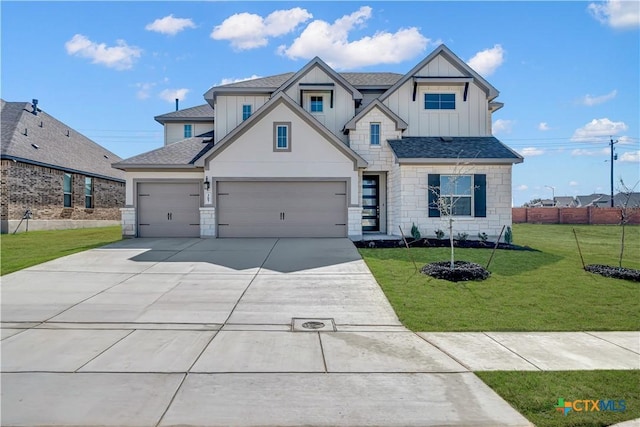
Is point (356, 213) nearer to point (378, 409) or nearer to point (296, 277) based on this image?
point (296, 277)

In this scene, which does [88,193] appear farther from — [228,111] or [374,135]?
[374,135]

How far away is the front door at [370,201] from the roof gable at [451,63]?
3.83 metres

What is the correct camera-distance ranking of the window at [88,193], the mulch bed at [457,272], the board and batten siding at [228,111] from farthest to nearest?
the window at [88,193], the board and batten siding at [228,111], the mulch bed at [457,272]

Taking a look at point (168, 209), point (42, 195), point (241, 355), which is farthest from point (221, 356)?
point (42, 195)

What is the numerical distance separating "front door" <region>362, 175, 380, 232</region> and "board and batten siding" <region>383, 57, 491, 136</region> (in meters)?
2.82

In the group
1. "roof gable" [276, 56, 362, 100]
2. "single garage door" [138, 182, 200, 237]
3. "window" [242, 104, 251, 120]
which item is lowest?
"single garage door" [138, 182, 200, 237]

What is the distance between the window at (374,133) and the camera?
1752 cm

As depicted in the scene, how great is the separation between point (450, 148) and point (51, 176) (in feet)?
72.5

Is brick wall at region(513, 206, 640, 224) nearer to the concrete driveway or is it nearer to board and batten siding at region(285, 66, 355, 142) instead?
board and batten siding at region(285, 66, 355, 142)

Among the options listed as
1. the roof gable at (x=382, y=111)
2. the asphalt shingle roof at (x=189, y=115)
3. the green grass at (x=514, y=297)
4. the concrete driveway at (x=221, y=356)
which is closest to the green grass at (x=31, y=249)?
the concrete driveway at (x=221, y=356)

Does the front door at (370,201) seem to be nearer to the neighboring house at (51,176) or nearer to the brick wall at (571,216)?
the neighboring house at (51,176)

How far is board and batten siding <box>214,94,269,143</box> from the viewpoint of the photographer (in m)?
19.1

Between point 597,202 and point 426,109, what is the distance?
5950cm

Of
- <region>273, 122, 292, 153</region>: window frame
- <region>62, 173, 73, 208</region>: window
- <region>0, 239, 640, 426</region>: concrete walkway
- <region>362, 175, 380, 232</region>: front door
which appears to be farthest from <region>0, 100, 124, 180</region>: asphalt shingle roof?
<region>362, 175, 380, 232</region>: front door
